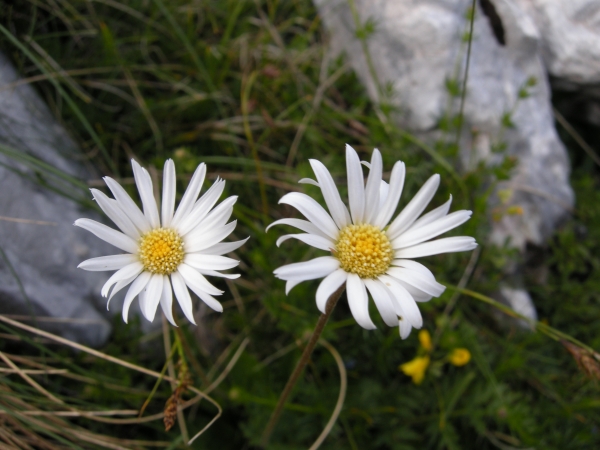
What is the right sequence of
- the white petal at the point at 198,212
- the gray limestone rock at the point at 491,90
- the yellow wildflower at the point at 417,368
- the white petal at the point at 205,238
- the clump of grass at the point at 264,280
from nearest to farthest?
1. the white petal at the point at 205,238
2. the white petal at the point at 198,212
3. the clump of grass at the point at 264,280
4. the yellow wildflower at the point at 417,368
5. the gray limestone rock at the point at 491,90

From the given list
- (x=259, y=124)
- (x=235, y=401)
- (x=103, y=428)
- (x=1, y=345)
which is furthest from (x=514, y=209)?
(x=1, y=345)

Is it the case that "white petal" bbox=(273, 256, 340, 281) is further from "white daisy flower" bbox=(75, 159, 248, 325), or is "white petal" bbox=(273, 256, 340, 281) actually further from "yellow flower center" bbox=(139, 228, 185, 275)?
"yellow flower center" bbox=(139, 228, 185, 275)

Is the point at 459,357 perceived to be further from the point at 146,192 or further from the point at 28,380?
the point at 28,380

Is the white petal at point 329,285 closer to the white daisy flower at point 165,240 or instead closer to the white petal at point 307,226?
the white petal at point 307,226

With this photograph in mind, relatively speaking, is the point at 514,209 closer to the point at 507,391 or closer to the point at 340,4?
the point at 507,391

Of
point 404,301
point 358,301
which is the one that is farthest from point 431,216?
point 358,301

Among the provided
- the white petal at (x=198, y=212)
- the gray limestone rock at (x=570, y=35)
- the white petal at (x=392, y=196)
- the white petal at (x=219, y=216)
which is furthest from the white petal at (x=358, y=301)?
the gray limestone rock at (x=570, y=35)

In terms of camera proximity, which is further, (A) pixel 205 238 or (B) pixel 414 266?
(A) pixel 205 238
